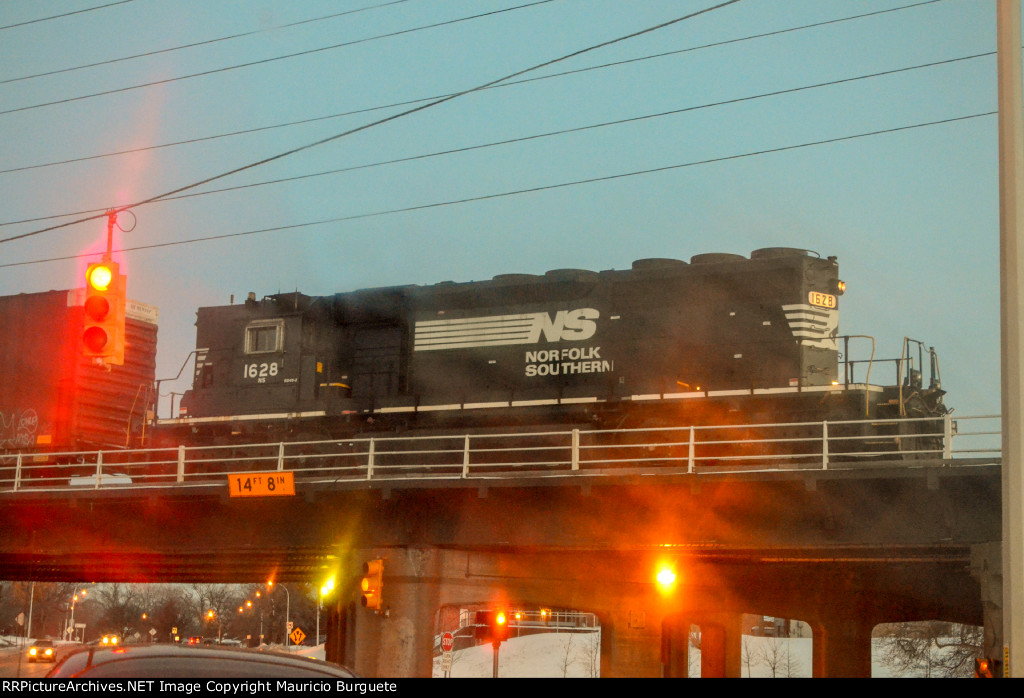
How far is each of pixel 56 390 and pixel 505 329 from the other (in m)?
11.2

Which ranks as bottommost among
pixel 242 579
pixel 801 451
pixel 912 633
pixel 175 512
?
pixel 912 633

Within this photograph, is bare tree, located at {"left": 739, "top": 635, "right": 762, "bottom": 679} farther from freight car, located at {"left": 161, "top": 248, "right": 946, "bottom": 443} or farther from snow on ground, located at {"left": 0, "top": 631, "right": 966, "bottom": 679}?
freight car, located at {"left": 161, "top": 248, "right": 946, "bottom": 443}

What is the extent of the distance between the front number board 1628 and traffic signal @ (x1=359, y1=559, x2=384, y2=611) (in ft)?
6.55

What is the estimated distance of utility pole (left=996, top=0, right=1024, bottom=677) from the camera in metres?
8.05

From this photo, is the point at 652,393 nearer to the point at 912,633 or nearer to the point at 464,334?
the point at 464,334

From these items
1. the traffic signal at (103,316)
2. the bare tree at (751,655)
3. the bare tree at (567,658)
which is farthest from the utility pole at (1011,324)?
the bare tree at (751,655)

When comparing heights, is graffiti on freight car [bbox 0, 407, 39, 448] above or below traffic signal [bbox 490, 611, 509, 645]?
above

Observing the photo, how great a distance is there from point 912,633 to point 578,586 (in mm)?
41814

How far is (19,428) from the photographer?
951 inches

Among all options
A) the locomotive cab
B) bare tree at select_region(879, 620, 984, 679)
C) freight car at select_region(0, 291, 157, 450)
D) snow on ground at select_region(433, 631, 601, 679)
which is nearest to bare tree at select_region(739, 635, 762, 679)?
bare tree at select_region(879, 620, 984, 679)

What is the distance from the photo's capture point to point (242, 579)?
25656 mm

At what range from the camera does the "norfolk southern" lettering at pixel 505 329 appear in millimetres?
21297

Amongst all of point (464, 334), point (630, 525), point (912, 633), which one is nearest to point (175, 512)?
point (464, 334)

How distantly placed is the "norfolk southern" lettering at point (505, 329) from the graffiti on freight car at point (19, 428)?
983 cm
